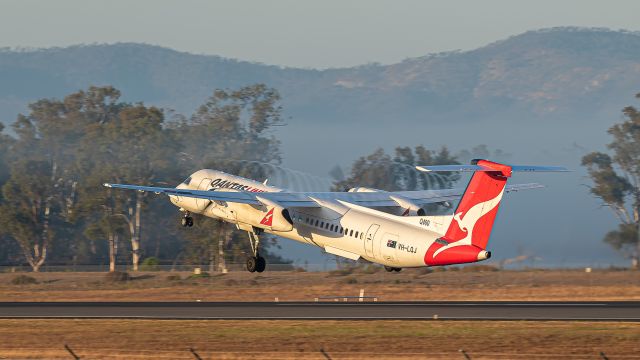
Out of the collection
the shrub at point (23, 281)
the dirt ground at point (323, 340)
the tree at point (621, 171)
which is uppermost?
the tree at point (621, 171)

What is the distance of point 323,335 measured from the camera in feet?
138

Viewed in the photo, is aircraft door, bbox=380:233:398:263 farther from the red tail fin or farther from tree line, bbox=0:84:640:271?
tree line, bbox=0:84:640:271

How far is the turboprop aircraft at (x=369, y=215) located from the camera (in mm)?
48375

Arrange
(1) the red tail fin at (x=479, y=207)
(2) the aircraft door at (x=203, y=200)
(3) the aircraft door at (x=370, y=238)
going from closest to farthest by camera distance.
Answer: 1. (1) the red tail fin at (x=479, y=207)
2. (3) the aircraft door at (x=370, y=238)
3. (2) the aircraft door at (x=203, y=200)

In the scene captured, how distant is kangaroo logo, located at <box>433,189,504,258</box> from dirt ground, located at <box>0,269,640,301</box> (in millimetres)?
9490

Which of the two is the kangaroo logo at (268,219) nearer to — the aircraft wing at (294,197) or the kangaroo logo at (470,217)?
the aircraft wing at (294,197)

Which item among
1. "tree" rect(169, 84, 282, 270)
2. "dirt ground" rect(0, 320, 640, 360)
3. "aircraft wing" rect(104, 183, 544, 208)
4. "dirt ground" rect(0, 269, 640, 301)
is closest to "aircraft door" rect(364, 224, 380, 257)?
"aircraft wing" rect(104, 183, 544, 208)

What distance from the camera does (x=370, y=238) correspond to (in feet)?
178

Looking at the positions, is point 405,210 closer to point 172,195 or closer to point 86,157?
point 172,195

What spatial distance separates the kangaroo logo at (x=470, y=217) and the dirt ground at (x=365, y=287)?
31.1ft

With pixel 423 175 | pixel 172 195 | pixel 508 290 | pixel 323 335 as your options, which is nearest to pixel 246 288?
pixel 172 195

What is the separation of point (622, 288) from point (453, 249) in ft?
53.3

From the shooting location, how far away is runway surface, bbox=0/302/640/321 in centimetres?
4716

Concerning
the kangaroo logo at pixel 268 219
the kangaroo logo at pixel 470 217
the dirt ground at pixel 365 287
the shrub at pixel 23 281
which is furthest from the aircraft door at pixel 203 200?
the shrub at pixel 23 281
